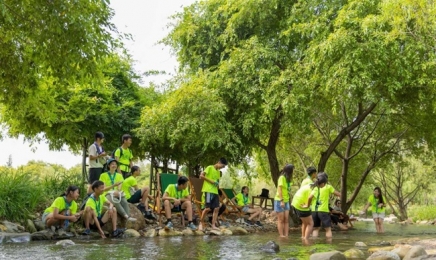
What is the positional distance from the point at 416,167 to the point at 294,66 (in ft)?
99.4

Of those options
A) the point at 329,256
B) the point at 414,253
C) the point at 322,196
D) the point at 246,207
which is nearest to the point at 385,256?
the point at 414,253

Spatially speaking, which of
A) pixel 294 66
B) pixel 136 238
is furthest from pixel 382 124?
pixel 136 238

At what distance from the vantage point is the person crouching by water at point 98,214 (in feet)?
34.4

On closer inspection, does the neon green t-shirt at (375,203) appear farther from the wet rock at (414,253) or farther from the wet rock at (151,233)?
the wet rock at (414,253)

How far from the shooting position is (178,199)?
12.8 m

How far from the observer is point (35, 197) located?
11.5 meters

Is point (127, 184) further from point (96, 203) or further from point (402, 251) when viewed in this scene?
point (402, 251)

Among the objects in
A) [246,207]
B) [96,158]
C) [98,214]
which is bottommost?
[98,214]

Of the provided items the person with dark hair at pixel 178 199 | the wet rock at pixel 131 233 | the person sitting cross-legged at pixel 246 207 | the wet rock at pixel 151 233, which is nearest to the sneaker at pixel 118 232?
the wet rock at pixel 131 233

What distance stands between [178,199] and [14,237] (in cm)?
448

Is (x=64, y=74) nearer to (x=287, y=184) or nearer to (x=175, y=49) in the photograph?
(x=287, y=184)

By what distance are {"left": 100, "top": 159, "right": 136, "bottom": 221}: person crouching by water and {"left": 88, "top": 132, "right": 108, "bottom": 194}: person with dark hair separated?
0.41 metres

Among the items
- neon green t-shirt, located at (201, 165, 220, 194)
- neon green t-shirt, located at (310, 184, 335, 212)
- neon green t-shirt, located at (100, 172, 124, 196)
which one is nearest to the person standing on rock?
neon green t-shirt, located at (310, 184, 335, 212)

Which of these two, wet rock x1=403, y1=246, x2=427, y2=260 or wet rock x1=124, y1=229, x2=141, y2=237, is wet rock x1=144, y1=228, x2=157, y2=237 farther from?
wet rock x1=403, y1=246, x2=427, y2=260
